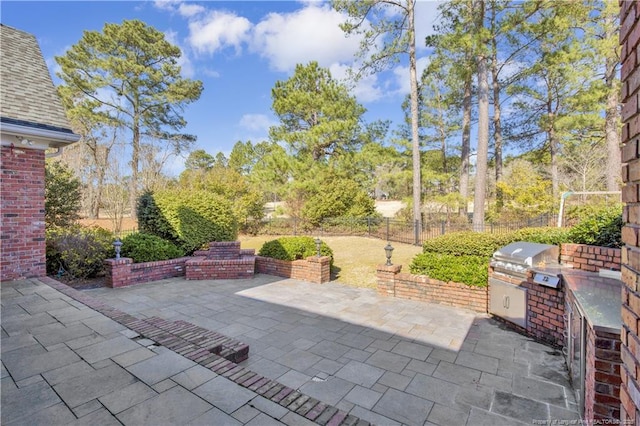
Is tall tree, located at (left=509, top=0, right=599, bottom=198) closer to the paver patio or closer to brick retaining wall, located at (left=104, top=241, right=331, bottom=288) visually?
brick retaining wall, located at (left=104, top=241, right=331, bottom=288)

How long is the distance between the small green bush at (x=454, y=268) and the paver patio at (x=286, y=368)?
0.54 meters

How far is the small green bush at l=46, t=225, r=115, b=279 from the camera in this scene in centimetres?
656

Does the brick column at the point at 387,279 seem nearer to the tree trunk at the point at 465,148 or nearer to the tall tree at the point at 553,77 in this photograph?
the tree trunk at the point at 465,148

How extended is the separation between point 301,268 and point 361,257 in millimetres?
2913

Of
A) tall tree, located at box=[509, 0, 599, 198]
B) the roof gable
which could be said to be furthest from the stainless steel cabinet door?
tall tree, located at box=[509, 0, 599, 198]

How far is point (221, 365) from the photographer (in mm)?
2570

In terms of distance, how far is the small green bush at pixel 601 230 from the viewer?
12.2 ft

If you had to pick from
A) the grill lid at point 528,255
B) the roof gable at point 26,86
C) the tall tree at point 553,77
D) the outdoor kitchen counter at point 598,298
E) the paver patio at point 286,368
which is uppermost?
the tall tree at point 553,77

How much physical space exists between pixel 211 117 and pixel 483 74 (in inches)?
635

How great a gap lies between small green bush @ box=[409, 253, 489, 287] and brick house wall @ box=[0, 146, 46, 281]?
6701 mm

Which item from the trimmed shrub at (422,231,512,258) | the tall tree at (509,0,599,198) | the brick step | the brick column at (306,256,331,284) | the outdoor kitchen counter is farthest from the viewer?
the tall tree at (509,0,599,198)

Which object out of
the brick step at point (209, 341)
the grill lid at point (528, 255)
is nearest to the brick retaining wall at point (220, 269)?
the brick step at point (209, 341)

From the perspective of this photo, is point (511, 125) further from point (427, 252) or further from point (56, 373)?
point (56, 373)

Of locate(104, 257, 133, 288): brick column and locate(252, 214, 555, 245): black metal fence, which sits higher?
locate(252, 214, 555, 245): black metal fence
